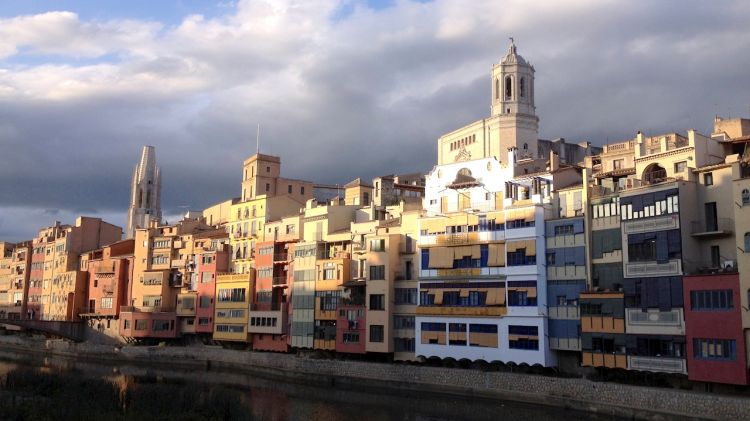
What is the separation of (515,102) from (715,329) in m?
50.8

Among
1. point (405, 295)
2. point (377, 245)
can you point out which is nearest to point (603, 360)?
point (405, 295)

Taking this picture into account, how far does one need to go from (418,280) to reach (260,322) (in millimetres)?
20345

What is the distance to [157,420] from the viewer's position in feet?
102

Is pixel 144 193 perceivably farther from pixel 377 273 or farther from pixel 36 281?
pixel 377 273

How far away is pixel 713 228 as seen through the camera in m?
41.1

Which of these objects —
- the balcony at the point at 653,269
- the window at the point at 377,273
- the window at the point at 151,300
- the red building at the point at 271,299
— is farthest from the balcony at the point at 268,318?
the balcony at the point at 653,269

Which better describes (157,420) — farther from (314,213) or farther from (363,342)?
(314,213)

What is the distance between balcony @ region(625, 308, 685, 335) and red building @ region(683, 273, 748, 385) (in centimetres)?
69

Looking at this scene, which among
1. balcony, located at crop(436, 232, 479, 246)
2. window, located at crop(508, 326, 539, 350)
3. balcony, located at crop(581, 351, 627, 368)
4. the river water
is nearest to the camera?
the river water

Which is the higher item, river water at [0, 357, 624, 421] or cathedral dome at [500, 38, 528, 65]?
cathedral dome at [500, 38, 528, 65]

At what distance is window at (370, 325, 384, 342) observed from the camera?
55562 millimetres

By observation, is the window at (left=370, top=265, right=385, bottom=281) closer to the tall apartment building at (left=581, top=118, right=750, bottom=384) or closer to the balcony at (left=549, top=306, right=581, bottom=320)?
the balcony at (left=549, top=306, right=581, bottom=320)

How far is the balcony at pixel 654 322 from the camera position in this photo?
40.0 metres

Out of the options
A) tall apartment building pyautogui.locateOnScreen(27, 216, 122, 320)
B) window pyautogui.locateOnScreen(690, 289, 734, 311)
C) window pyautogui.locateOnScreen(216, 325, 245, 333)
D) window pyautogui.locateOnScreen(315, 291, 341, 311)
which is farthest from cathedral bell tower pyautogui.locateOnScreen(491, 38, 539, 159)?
tall apartment building pyautogui.locateOnScreen(27, 216, 122, 320)
